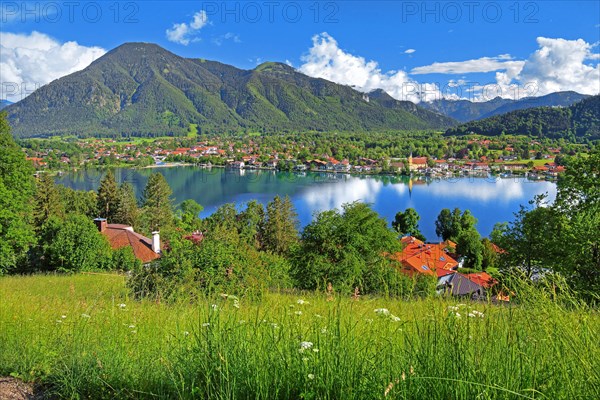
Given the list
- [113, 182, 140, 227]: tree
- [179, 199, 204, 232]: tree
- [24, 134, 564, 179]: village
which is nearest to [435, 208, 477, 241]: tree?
[179, 199, 204, 232]: tree

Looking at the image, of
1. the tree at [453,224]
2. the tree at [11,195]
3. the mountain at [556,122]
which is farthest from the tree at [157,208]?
the mountain at [556,122]

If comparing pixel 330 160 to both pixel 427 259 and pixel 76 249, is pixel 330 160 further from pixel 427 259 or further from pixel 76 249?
pixel 427 259

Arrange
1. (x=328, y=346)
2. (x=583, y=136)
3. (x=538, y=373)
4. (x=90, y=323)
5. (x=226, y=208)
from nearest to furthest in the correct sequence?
(x=538, y=373), (x=328, y=346), (x=90, y=323), (x=226, y=208), (x=583, y=136)

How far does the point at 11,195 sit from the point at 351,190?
53.5 m

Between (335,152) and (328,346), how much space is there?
111878mm

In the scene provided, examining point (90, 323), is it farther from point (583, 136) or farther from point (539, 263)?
point (583, 136)

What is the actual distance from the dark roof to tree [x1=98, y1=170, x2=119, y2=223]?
32.1ft

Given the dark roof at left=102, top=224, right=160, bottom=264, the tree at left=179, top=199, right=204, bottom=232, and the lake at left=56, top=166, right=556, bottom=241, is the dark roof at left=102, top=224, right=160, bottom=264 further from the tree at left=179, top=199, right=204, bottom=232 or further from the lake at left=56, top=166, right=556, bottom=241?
the lake at left=56, top=166, right=556, bottom=241

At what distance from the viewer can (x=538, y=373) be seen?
162cm

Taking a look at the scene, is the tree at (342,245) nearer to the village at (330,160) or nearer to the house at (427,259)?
the house at (427,259)

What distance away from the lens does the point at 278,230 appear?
2958 cm

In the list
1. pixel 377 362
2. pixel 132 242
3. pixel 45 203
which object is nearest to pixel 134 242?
pixel 132 242

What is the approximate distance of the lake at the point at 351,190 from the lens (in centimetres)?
5016

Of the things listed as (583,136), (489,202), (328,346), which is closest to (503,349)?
(328,346)
